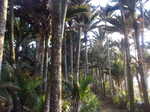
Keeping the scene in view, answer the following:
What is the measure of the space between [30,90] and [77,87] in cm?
245

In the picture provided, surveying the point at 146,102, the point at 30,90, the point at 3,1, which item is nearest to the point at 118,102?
the point at 146,102

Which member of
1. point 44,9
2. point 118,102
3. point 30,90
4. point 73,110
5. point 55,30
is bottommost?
point 118,102

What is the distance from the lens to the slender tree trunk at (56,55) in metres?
10.4

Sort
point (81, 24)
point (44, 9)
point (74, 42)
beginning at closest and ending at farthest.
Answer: point (44, 9) → point (81, 24) → point (74, 42)

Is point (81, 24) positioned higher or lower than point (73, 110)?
higher

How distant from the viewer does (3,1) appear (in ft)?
28.6

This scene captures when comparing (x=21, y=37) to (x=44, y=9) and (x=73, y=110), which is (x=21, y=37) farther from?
(x=73, y=110)

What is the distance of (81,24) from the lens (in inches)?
890

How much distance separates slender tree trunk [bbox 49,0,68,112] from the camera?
1038 centimetres

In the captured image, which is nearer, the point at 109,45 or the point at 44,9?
the point at 44,9

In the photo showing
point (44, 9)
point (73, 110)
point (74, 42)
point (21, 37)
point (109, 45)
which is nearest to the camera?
point (73, 110)

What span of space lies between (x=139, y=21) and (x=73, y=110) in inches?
528

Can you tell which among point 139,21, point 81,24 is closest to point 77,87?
point 81,24

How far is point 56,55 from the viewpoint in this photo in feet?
35.9
